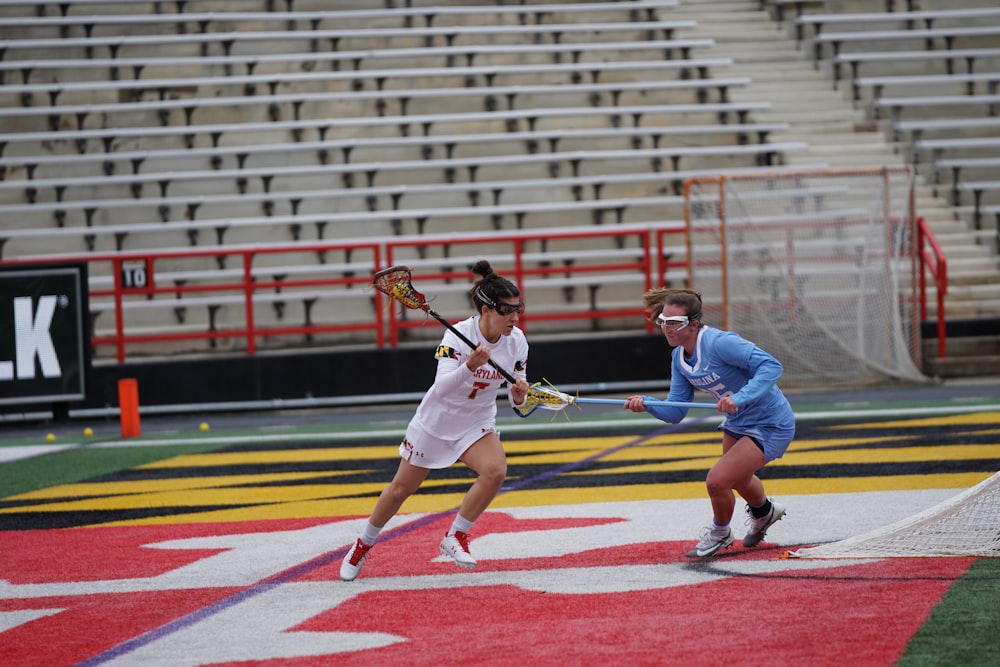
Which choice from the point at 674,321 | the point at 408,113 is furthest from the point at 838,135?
the point at 674,321

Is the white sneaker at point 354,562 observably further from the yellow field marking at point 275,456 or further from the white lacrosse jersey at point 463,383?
the yellow field marking at point 275,456

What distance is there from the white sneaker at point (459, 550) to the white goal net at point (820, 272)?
9699mm

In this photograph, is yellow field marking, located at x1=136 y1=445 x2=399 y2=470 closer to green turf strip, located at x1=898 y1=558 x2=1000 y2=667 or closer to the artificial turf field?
the artificial turf field

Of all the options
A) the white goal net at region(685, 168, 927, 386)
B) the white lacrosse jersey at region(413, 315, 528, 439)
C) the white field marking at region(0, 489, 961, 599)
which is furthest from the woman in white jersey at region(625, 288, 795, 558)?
the white goal net at region(685, 168, 927, 386)

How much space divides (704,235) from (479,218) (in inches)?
171

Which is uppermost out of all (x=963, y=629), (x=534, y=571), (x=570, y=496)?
(x=963, y=629)

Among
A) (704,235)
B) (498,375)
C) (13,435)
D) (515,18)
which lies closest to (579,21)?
(515,18)

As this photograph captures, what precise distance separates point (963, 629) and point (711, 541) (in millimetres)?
1740

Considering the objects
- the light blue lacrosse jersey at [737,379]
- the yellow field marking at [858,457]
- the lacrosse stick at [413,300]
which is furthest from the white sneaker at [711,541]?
the yellow field marking at [858,457]

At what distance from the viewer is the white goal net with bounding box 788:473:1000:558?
5.76 m

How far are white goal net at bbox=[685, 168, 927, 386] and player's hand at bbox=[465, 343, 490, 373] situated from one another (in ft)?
32.4

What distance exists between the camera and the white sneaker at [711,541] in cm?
618

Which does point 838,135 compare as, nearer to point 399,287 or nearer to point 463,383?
point 399,287

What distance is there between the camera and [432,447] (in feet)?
20.3
